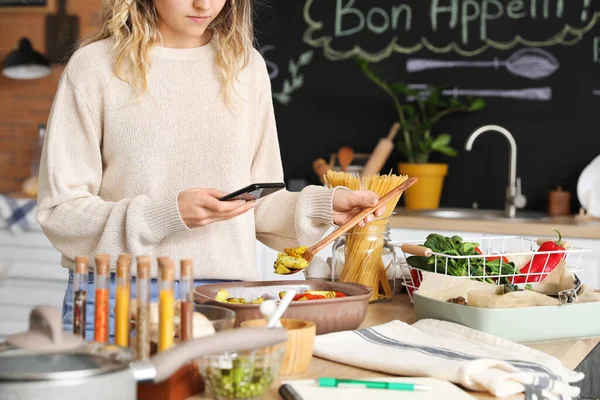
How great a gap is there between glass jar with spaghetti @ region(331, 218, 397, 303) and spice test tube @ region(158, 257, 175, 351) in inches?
33.2

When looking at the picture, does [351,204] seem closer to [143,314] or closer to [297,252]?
[297,252]

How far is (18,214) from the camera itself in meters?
4.31

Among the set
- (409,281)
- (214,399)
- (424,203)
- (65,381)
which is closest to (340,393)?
(214,399)

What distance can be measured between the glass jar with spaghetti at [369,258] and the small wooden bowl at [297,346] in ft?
2.07

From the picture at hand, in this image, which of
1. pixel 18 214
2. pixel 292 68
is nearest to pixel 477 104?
pixel 292 68

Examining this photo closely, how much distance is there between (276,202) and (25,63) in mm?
3073

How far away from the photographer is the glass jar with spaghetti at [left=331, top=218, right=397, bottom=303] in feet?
6.39

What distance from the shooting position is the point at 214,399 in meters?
1.19

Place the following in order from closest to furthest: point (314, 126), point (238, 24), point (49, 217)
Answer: point (49, 217) < point (238, 24) < point (314, 126)

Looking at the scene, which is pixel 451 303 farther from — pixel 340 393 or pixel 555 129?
pixel 555 129

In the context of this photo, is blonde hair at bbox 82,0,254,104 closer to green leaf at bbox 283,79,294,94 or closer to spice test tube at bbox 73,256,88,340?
spice test tube at bbox 73,256,88,340

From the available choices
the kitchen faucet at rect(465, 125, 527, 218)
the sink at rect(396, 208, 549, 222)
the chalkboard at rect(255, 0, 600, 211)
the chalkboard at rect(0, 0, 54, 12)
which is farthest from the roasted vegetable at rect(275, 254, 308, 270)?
the chalkboard at rect(0, 0, 54, 12)

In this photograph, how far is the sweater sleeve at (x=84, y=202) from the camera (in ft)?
5.79

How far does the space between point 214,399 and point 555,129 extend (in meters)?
3.16
